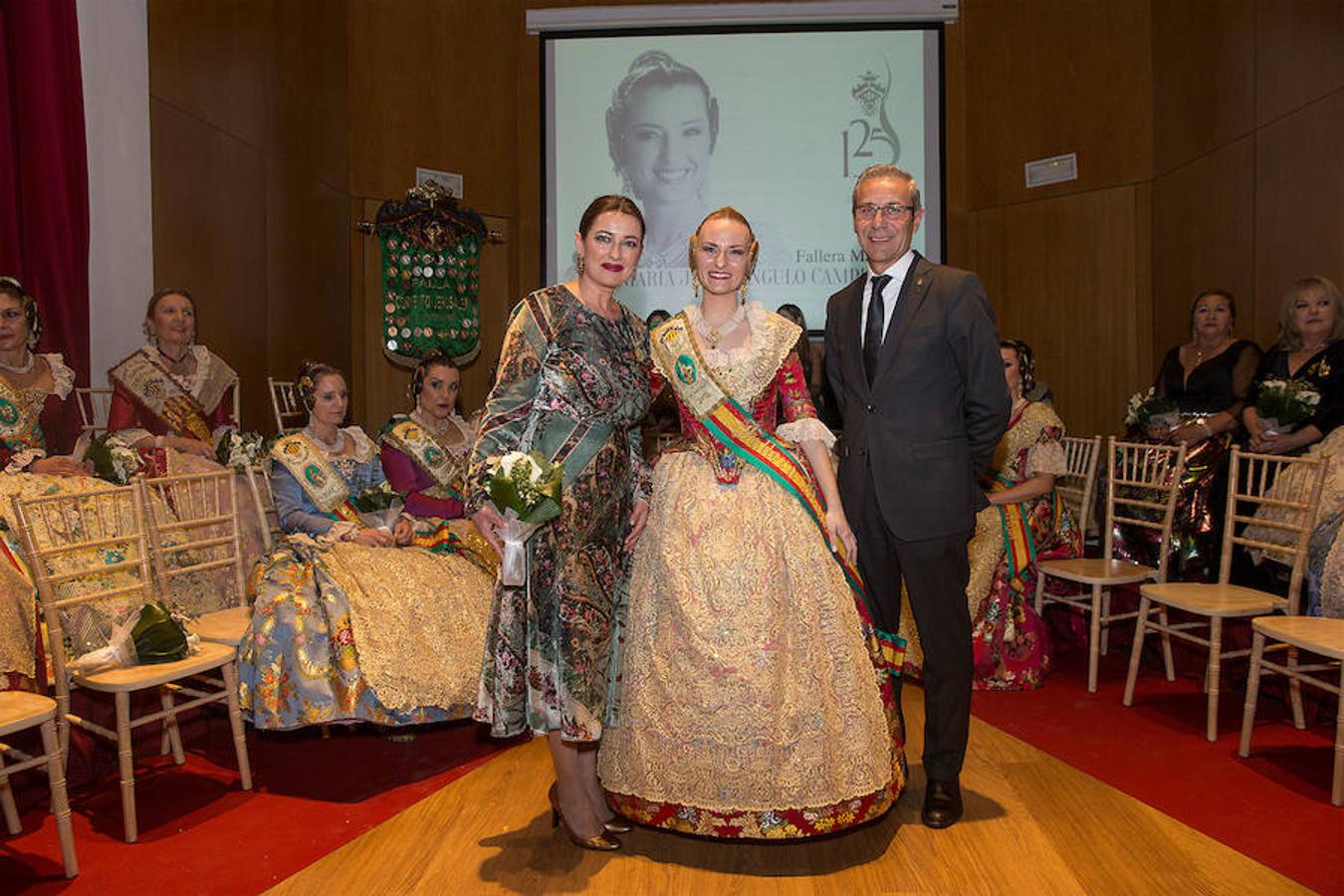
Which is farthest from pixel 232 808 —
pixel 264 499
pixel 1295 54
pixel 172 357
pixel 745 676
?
pixel 1295 54

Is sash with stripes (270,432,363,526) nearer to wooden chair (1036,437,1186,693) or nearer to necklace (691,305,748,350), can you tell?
necklace (691,305,748,350)

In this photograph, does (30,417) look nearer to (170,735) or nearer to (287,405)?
(170,735)

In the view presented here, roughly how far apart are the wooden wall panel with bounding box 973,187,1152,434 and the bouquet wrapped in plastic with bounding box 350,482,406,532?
496cm

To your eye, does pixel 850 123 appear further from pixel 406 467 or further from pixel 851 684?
pixel 851 684

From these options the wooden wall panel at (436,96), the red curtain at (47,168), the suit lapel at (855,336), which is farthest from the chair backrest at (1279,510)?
the wooden wall panel at (436,96)

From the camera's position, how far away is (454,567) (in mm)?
3723

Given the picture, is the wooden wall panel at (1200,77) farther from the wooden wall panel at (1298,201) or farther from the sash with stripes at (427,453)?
the sash with stripes at (427,453)

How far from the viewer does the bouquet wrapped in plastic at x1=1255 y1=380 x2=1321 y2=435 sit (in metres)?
4.25

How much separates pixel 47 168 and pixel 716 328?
336 centimetres

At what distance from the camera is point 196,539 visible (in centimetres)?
398

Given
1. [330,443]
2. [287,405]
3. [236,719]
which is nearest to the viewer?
[236,719]

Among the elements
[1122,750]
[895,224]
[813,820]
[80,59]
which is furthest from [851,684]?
[80,59]

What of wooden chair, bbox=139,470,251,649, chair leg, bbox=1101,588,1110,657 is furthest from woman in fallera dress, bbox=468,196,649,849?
chair leg, bbox=1101,588,1110,657

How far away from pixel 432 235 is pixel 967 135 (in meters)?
3.90
